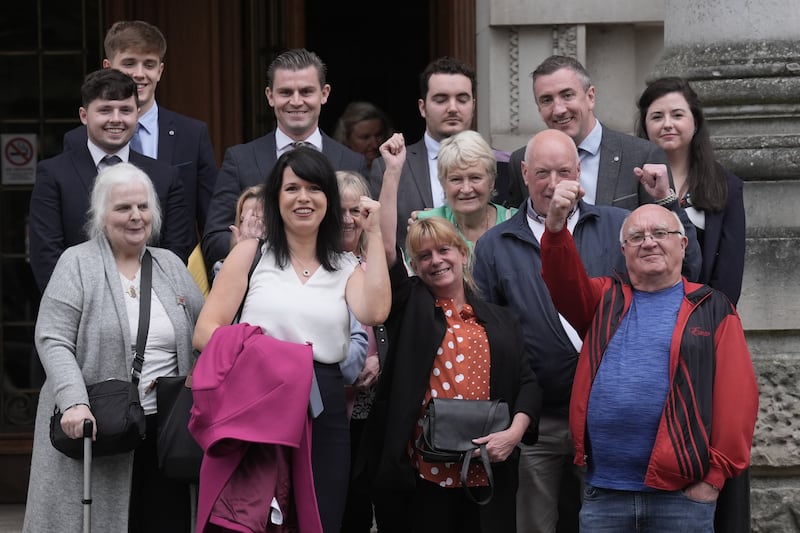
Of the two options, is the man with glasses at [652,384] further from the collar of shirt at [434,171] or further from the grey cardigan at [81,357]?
the grey cardigan at [81,357]

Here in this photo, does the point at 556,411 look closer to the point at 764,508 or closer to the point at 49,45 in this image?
the point at 764,508

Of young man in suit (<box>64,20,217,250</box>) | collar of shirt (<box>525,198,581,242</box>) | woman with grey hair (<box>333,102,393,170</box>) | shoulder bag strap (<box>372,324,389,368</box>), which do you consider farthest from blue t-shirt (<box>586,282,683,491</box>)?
woman with grey hair (<box>333,102,393,170</box>)

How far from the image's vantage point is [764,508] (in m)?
6.51

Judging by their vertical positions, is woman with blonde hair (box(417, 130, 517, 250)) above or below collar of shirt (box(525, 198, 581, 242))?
above

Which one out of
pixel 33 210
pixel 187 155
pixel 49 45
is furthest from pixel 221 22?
pixel 33 210

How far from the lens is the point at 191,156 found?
637 centimetres

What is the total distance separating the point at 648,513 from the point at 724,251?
1.21 m

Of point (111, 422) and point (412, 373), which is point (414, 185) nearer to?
point (412, 373)

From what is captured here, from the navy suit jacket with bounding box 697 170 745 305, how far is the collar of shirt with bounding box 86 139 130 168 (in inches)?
92.5

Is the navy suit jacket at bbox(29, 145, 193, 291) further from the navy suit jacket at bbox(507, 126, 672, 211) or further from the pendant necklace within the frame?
the navy suit jacket at bbox(507, 126, 672, 211)

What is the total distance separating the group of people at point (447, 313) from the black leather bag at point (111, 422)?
62mm

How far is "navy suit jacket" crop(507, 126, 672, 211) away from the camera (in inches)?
228

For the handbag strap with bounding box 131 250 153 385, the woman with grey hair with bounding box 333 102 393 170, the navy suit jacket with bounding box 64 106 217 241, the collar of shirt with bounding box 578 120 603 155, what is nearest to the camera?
the handbag strap with bounding box 131 250 153 385

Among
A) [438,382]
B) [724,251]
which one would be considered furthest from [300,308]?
[724,251]
